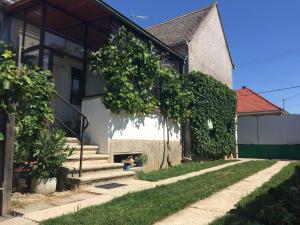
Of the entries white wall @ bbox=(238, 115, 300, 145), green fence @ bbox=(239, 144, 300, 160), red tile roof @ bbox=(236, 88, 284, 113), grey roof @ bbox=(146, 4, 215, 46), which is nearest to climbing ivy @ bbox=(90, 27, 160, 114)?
grey roof @ bbox=(146, 4, 215, 46)

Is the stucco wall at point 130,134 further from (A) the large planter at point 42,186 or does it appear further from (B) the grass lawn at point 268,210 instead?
(B) the grass lawn at point 268,210

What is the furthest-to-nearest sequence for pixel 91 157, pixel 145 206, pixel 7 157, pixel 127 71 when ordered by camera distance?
pixel 127 71 → pixel 91 157 → pixel 145 206 → pixel 7 157

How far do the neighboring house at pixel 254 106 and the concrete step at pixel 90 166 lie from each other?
58.2ft

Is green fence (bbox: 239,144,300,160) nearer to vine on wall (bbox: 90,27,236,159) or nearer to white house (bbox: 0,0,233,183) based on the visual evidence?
vine on wall (bbox: 90,27,236,159)

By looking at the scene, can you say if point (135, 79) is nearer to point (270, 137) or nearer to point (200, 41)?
point (200, 41)

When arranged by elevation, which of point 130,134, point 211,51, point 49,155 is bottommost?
point 49,155

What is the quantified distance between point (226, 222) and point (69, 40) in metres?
8.79

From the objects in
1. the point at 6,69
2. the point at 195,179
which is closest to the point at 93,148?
the point at 195,179

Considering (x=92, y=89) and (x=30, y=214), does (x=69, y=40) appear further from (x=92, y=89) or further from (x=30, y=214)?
(x=30, y=214)

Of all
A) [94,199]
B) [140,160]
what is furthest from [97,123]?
[94,199]

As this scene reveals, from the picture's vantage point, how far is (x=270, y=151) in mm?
19297

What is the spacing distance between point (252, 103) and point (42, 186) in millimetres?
21420

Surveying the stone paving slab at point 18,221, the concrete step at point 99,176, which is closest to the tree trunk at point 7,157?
the stone paving slab at point 18,221

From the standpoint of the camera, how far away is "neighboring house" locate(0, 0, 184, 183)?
332 inches
